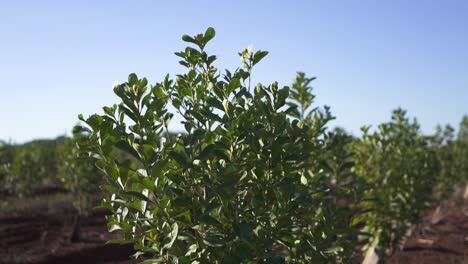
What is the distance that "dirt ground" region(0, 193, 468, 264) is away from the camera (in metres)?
8.91

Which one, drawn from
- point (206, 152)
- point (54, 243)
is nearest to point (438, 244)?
point (54, 243)

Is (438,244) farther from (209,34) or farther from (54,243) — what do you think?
(209,34)

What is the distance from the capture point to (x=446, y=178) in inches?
520

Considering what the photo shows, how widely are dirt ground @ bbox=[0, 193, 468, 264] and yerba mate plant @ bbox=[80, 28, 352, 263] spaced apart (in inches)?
184

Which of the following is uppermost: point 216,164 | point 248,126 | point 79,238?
point 248,126

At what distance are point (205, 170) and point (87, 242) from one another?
879 cm

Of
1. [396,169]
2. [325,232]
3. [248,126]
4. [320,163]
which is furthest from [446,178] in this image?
[248,126]

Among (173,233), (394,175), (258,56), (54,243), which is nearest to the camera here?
(173,233)

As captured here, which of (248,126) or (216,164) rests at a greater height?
(248,126)

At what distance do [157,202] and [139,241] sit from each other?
0.33 metres

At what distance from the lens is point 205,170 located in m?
2.76

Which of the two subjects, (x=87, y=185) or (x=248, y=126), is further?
(x=87, y=185)

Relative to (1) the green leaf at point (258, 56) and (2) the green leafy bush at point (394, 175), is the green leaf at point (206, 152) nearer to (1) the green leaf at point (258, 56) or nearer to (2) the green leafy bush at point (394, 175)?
(1) the green leaf at point (258, 56)

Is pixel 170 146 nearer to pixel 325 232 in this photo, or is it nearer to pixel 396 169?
pixel 325 232
